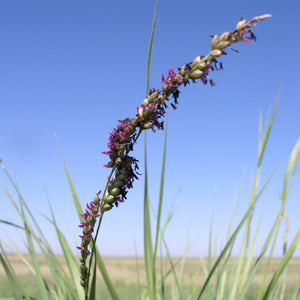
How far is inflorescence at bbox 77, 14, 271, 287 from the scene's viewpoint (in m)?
0.79

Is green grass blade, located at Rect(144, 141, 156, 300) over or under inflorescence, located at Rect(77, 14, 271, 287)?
under

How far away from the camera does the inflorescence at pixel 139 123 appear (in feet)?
2.61

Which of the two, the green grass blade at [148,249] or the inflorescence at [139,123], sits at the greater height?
the inflorescence at [139,123]

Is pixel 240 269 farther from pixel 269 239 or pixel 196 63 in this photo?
pixel 196 63

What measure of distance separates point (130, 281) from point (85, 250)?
3.39m

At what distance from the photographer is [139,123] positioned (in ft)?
2.87

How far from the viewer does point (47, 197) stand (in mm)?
1299

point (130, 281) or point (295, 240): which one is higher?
point (295, 240)

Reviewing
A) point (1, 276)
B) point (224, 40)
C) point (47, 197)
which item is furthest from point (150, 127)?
point (1, 276)

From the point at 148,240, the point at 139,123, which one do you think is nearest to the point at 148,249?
the point at 148,240

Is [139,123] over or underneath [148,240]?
over

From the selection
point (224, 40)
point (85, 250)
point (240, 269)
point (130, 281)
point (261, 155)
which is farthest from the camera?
point (130, 281)

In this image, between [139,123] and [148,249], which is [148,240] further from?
[139,123]

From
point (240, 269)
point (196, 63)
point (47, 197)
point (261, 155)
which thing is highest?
point (196, 63)
